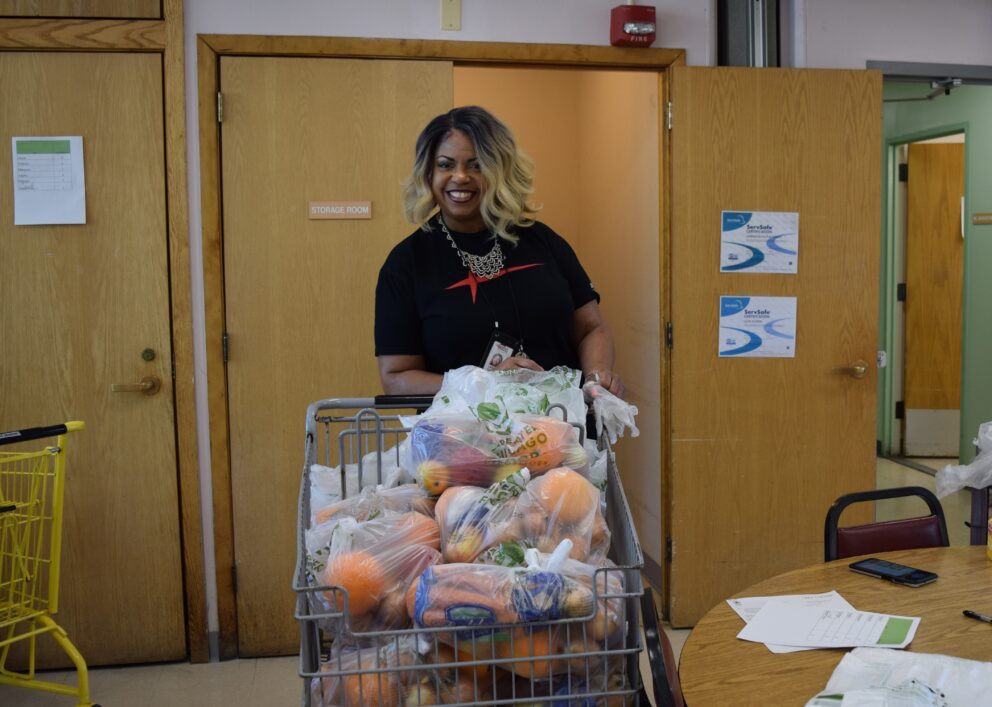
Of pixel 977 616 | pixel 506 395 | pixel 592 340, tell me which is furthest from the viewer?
pixel 592 340

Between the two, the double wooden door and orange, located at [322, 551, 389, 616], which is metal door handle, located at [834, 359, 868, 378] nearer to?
the double wooden door

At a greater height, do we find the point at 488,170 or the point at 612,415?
the point at 488,170

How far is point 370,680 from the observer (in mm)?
996

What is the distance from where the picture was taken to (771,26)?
Result: 3432 mm

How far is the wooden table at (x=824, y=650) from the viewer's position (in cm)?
A: 131

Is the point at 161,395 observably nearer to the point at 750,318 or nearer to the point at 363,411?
the point at 363,411

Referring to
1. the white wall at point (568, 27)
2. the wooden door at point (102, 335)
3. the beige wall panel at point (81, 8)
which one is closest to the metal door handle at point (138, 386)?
the wooden door at point (102, 335)

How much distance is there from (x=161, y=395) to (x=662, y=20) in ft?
7.39

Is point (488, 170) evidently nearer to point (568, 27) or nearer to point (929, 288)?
point (568, 27)

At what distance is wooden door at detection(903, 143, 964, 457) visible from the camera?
18.6ft

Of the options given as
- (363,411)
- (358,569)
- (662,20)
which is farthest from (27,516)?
(662,20)

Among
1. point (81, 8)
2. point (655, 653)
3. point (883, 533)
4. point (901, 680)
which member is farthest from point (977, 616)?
point (81, 8)

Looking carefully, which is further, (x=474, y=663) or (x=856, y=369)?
(x=856, y=369)

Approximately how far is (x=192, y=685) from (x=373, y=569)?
240 centimetres
